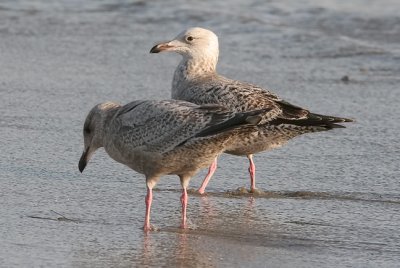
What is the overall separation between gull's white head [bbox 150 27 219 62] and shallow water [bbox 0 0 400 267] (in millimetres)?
833

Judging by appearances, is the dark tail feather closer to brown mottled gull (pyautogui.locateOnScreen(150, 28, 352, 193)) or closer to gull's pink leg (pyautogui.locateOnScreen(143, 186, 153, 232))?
brown mottled gull (pyautogui.locateOnScreen(150, 28, 352, 193))

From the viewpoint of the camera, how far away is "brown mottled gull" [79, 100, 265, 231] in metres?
6.38

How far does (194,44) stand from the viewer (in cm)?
870

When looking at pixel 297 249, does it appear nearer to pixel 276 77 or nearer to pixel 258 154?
pixel 258 154

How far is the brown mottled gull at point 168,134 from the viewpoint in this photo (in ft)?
20.9

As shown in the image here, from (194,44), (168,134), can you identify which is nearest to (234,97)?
(194,44)

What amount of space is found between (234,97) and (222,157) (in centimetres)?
90

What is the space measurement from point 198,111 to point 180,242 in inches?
31.8

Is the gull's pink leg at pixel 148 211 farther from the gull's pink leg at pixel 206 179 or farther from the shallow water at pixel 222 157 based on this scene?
the gull's pink leg at pixel 206 179

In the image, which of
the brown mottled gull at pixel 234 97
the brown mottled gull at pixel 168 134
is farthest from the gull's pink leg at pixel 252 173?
the brown mottled gull at pixel 168 134

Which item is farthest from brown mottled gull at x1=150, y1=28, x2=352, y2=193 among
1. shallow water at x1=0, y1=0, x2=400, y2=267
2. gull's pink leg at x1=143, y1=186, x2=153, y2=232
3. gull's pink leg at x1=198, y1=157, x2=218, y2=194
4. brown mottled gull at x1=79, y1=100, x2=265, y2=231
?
gull's pink leg at x1=143, y1=186, x2=153, y2=232

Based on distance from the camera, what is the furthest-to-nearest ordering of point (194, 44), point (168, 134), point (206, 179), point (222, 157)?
1. point (194, 44)
2. point (222, 157)
3. point (206, 179)
4. point (168, 134)

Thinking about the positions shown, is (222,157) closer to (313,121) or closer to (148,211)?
(313,121)

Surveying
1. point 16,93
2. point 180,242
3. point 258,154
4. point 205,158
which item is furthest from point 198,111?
point 16,93
